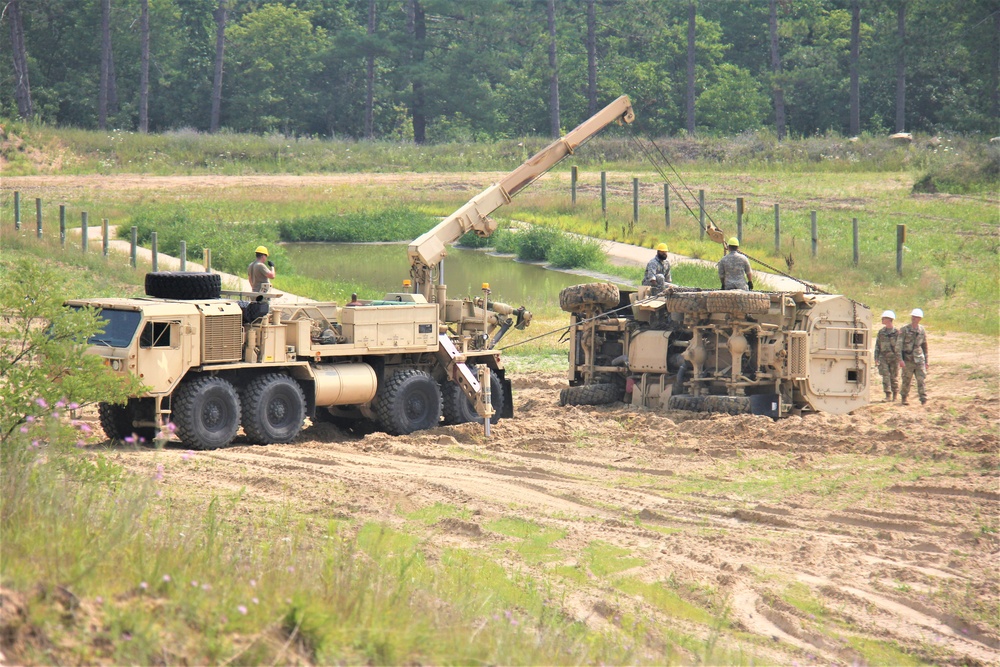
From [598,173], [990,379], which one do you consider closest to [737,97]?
[598,173]

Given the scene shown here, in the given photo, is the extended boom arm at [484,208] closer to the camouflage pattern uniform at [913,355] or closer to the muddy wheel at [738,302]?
the muddy wheel at [738,302]

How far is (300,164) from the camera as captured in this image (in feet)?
180

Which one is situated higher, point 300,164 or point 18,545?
point 300,164

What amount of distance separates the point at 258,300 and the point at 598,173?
35793 millimetres

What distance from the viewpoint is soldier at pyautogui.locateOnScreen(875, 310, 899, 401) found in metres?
20.6

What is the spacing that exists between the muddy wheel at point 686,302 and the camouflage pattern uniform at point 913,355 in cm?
348

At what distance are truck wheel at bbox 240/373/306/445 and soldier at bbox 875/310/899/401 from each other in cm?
876

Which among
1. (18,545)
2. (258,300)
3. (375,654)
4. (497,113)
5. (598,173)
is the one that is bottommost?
(375,654)

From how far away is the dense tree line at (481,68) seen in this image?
213 feet

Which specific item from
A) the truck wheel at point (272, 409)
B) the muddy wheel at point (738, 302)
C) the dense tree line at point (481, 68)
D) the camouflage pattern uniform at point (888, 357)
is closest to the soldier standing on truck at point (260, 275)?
the truck wheel at point (272, 409)

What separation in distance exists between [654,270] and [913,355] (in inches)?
154

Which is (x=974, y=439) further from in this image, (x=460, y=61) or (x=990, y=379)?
(x=460, y=61)

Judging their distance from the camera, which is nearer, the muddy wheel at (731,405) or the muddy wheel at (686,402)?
the muddy wheel at (731,405)

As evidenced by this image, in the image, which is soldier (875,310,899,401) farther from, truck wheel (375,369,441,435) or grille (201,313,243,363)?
grille (201,313,243,363)
